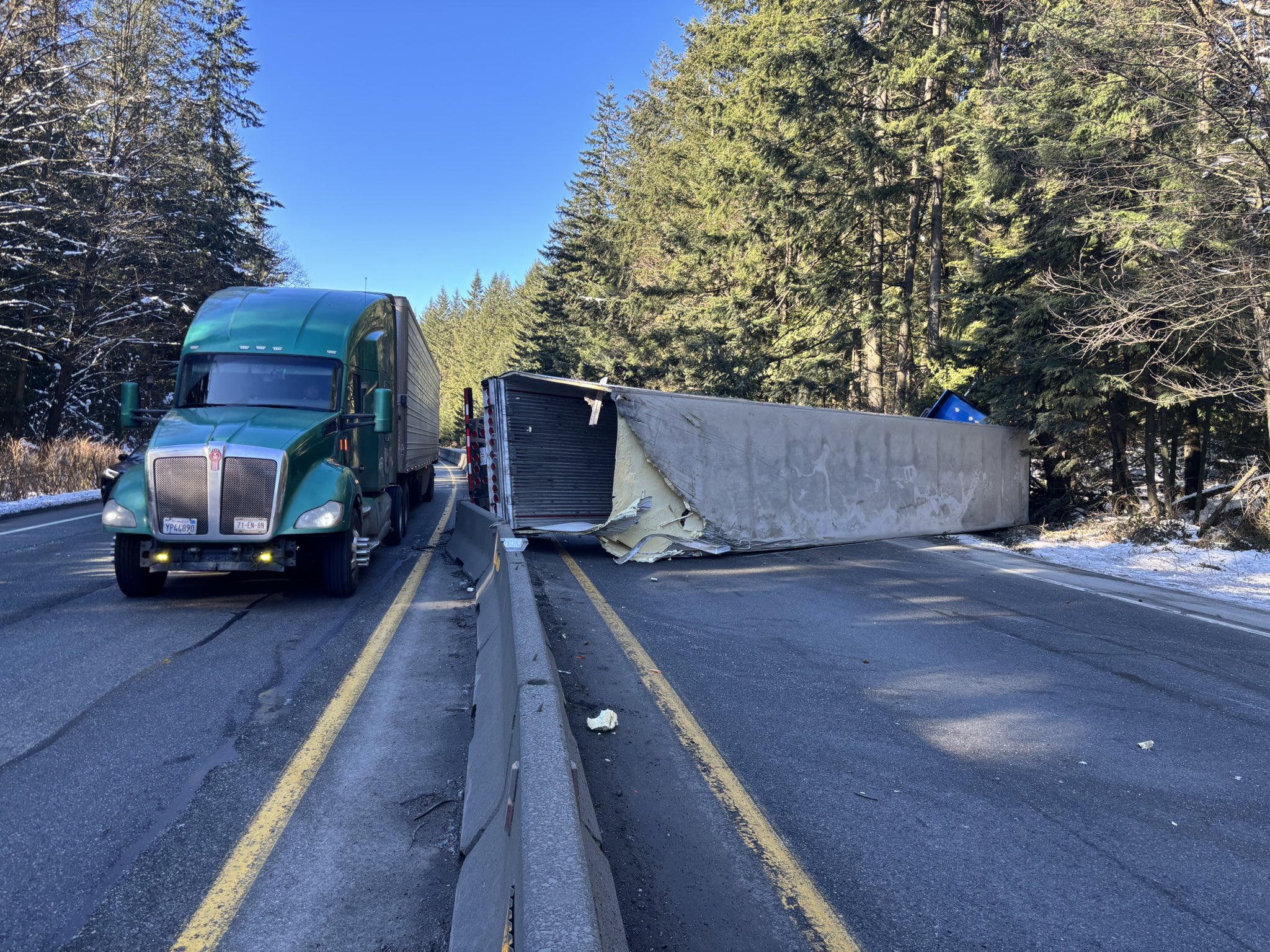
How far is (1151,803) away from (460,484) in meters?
26.8

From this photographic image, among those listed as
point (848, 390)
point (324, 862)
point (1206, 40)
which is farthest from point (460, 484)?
point (324, 862)

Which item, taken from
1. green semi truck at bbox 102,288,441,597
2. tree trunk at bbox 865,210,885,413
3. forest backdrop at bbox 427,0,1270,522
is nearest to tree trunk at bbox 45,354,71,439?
forest backdrop at bbox 427,0,1270,522

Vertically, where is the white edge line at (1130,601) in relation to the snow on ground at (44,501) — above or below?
below

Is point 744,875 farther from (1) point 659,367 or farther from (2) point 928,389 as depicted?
(1) point 659,367

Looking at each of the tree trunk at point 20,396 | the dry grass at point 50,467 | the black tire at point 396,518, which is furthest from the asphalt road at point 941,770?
the tree trunk at point 20,396

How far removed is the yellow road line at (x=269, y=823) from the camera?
267 cm

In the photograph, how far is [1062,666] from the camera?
607 cm

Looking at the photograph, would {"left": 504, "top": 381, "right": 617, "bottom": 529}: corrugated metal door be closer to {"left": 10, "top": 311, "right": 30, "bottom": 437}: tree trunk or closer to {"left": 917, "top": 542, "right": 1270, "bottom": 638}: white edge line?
{"left": 917, "top": 542, "right": 1270, "bottom": 638}: white edge line

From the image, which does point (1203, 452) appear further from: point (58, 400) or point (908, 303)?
point (58, 400)

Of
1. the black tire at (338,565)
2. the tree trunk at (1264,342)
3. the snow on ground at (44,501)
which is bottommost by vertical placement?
the black tire at (338,565)

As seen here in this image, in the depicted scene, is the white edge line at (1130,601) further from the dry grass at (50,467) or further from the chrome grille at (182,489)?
the dry grass at (50,467)

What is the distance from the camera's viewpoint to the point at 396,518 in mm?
12281

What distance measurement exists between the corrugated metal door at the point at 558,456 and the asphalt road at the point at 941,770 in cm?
365

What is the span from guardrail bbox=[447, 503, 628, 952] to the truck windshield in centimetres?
532
